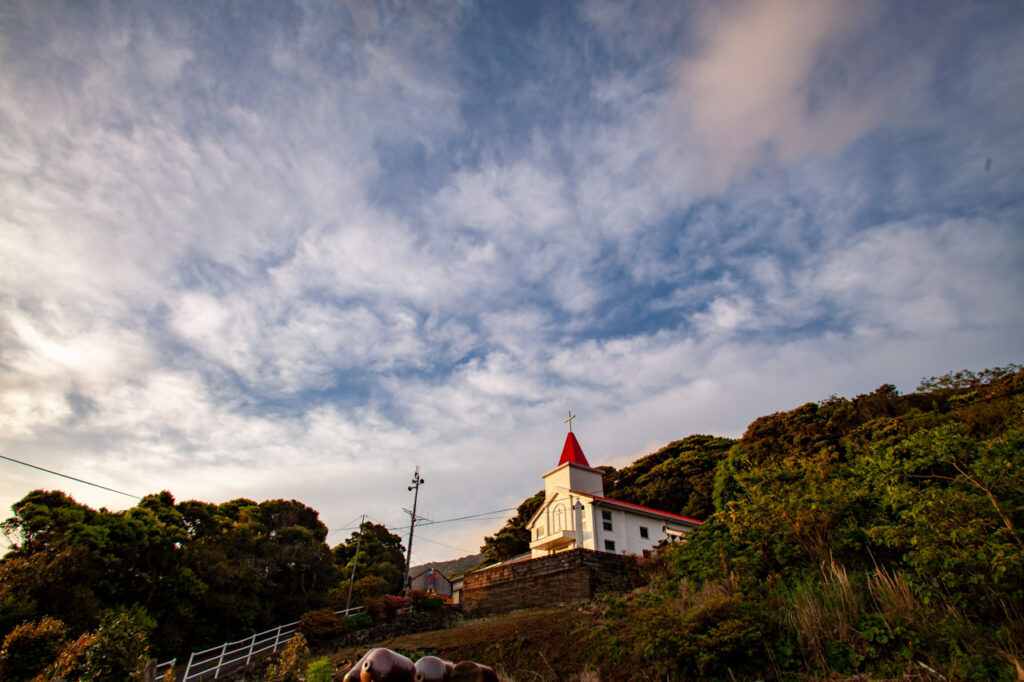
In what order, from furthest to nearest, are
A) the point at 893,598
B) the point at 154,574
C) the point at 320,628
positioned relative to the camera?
the point at 320,628 → the point at 154,574 → the point at 893,598

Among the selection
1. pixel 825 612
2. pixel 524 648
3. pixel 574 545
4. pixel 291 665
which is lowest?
pixel 291 665

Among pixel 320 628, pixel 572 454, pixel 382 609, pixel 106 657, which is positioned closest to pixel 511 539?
pixel 572 454

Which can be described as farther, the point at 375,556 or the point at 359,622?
the point at 375,556

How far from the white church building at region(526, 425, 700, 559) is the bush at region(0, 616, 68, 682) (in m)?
20.4

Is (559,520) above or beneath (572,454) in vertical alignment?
beneath

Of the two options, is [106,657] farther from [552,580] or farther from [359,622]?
[359,622]

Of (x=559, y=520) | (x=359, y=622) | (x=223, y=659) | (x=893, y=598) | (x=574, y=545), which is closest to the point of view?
(x=893, y=598)

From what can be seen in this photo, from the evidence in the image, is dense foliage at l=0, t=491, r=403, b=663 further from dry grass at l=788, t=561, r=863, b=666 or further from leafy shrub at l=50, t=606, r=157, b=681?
dry grass at l=788, t=561, r=863, b=666

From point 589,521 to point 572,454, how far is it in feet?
20.0

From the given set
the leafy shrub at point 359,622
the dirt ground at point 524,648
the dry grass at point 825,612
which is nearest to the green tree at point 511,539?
the leafy shrub at point 359,622

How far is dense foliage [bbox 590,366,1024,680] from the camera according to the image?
587cm

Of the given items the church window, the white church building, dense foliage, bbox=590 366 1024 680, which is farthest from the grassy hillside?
the church window

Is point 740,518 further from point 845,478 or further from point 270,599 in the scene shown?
point 270,599

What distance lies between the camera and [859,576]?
798 cm
